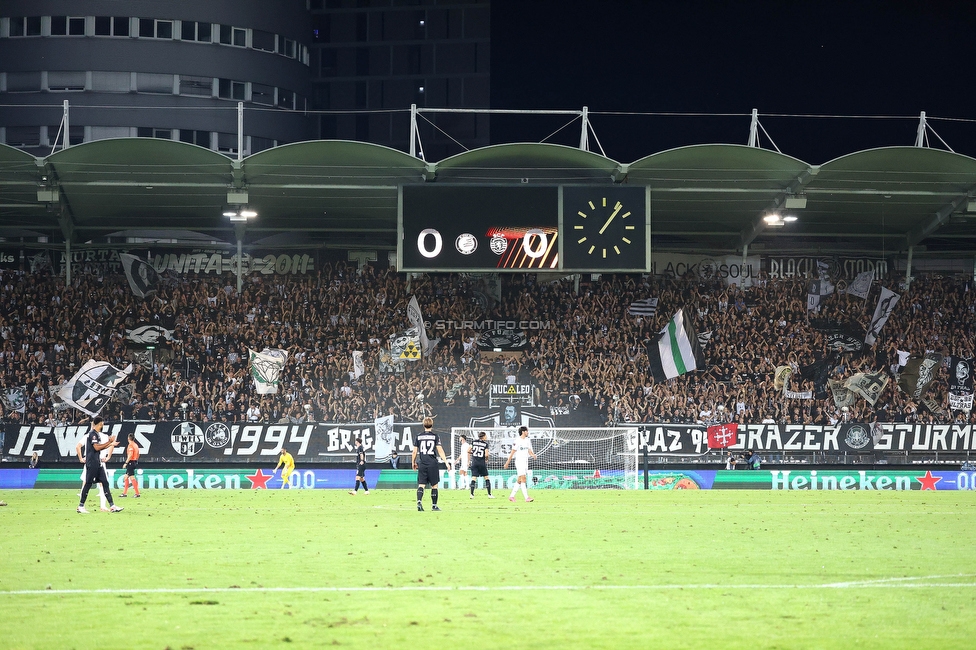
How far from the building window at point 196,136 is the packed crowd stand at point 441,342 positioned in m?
21.2

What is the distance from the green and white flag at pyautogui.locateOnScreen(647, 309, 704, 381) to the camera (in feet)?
128

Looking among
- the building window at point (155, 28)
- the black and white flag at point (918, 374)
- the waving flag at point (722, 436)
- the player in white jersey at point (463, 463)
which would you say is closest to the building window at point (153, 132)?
the building window at point (155, 28)

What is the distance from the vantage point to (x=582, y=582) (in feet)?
39.9

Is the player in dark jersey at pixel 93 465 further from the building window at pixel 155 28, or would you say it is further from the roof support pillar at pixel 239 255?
the building window at pixel 155 28

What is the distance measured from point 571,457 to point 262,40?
3977 cm

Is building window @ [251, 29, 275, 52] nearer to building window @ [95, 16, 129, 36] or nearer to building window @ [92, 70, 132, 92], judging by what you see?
building window @ [95, 16, 129, 36]

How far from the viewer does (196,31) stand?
6056 cm

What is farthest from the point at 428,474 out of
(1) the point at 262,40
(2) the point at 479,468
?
(1) the point at 262,40

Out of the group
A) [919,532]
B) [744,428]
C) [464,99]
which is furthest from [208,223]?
[464,99]

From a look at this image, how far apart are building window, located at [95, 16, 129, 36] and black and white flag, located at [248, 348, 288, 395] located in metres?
29.4

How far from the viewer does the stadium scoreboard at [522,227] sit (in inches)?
1235

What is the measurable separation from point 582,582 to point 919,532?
881 cm

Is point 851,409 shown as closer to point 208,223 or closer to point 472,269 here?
point 472,269

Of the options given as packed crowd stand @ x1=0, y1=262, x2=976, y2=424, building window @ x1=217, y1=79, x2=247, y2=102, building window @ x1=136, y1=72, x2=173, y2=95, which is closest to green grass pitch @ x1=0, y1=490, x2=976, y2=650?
packed crowd stand @ x1=0, y1=262, x2=976, y2=424
